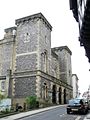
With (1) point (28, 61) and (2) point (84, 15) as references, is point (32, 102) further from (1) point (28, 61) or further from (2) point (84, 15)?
(2) point (84, 15)

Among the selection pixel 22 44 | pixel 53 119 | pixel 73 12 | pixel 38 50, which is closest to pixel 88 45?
pixel 73 12

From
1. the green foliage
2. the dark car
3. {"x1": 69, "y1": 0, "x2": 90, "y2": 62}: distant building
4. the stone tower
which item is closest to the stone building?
the stone tower

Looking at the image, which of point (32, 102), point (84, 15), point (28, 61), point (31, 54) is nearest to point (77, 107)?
point (32, 102)

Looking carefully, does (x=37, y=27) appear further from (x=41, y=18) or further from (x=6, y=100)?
(x=6, y=100)

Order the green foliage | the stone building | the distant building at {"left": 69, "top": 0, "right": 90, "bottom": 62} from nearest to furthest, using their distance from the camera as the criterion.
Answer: the distant building at {"left": 69, "top": 0, "right": 90, "bottom": 62} → the green foliage → the stone building

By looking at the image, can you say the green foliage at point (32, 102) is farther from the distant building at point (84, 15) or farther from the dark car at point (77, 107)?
the distant building at point (84, 15)

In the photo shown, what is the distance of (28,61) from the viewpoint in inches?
1559

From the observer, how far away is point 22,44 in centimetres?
4153

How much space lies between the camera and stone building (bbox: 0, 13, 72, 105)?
125 feet

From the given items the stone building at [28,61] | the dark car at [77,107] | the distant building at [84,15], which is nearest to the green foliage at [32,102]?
the stone building at [28,61]

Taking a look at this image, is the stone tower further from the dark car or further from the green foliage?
the dark car

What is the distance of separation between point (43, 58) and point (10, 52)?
6616mm

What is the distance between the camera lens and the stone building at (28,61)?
125 ft

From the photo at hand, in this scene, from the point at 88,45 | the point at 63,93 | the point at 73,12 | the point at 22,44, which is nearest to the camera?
the point at 88,45
